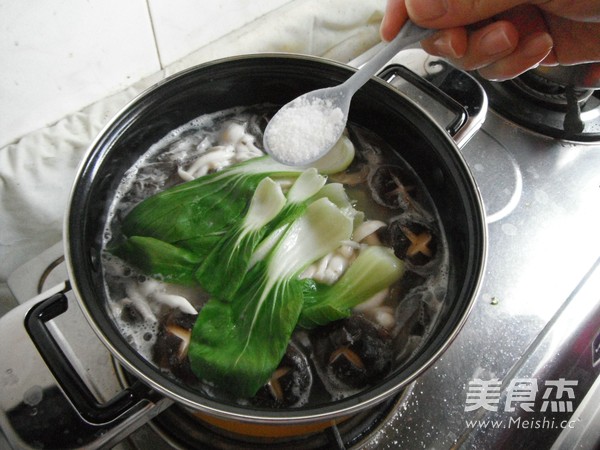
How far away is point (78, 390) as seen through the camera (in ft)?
2.10

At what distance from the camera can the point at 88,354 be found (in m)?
0.87

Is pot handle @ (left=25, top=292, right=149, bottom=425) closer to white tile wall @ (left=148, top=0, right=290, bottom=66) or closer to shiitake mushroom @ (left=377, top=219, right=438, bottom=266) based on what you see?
shiitake mushroom @ (left=377, top=219, right=438, bottom=266)

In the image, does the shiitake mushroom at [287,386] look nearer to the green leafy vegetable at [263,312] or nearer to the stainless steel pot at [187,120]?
the green leafy vegetable at [263,312]

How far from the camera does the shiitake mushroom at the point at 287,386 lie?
0.74 meters

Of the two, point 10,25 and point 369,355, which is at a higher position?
point 10,25

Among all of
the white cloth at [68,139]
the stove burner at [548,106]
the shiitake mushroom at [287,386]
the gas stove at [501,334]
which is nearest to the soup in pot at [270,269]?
the shiitake mushroom at [287,386]

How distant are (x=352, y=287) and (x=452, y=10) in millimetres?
454

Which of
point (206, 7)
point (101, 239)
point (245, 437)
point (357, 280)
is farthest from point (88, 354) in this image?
point (206, 7)

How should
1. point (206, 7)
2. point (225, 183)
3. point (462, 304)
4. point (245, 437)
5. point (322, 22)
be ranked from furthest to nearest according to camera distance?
point (322, 22) → point (206, 7) → point (225, 183) → point (245, 437) → point (462, 304)

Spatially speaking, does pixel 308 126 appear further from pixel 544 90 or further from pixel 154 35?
pixel 544 90

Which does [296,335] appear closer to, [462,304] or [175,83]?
[462,304]

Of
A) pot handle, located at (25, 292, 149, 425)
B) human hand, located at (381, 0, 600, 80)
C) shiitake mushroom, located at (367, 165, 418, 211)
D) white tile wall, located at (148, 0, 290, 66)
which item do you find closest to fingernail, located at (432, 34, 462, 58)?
human hand, located at (381, 0, 600, 80)

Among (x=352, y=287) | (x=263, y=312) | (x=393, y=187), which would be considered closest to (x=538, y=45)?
(x=393, y=187)

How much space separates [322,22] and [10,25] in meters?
0.76
